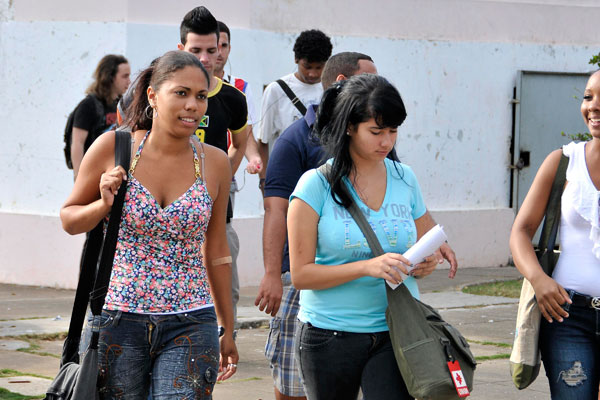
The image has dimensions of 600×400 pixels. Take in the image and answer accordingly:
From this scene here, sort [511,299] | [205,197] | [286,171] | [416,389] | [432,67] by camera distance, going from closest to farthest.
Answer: [416,389] < [205,197] < [286,171] < [511,299] < [432,67]

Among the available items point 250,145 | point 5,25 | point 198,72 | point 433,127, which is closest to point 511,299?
point 433,127

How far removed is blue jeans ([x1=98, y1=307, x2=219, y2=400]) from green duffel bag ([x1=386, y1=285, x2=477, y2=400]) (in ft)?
2.30

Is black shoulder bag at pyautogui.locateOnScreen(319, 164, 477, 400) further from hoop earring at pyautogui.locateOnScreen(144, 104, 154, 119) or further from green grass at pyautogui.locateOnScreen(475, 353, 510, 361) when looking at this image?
green grass at pyautogui.locateOnScreen(475, 353, 510, 361)

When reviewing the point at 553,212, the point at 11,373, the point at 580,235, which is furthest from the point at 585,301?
the point at 11,373

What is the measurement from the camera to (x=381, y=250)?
380 cm

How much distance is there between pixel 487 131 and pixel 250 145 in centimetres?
655

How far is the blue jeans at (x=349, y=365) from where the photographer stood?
3.82 m

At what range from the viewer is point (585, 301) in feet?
13.8

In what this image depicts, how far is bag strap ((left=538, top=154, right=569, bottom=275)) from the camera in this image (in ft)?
14.3

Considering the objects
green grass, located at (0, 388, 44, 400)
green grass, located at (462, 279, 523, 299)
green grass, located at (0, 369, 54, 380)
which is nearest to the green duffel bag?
green grass, located at (0, 388, 44, 400)

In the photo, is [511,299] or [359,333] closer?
[359,333]

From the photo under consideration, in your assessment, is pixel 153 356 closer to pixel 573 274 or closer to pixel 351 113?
pixel 351 113

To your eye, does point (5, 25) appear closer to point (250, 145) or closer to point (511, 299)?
point (250, 145)

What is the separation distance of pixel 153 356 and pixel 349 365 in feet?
2.33
